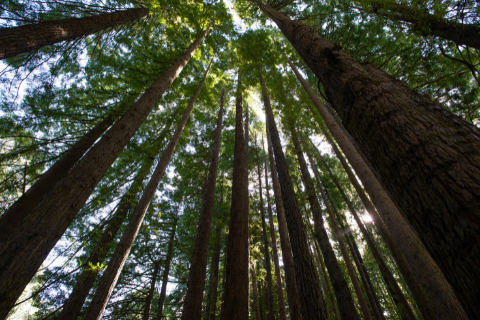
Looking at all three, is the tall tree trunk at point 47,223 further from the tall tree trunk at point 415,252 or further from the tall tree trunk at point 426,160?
the tall tree trunk at point 415,252

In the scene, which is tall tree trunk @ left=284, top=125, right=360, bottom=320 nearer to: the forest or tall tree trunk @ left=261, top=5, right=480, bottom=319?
the forest

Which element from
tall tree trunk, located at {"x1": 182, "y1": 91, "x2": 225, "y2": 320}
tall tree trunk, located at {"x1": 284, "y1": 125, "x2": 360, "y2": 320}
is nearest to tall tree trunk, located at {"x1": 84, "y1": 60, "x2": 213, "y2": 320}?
tall tree trunk, located at {"x1": 182, "y1": 91, "x2": 225, "y2": 320}

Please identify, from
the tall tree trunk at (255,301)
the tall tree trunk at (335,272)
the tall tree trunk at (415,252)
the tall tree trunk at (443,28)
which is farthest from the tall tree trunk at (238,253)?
the tall tree trunk at (255,301)

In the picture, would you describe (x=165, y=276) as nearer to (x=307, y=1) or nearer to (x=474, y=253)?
(x=474, y=253)

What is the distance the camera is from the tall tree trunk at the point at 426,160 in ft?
2.43

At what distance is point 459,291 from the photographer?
0.75m

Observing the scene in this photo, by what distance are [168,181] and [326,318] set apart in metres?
7.94

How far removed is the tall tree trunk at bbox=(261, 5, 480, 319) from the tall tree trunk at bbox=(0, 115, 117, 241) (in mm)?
4612

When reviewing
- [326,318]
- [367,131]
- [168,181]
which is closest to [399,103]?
[367,131]

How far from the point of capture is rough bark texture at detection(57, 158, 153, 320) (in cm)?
488

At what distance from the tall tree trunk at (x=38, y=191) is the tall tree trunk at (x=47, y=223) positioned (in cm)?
137

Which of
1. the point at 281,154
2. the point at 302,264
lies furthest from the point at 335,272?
the point at 281,154

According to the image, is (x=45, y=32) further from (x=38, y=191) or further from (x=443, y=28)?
(x=443, y=28)

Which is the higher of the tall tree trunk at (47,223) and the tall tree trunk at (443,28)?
the tall tree trunk at (443,28)
